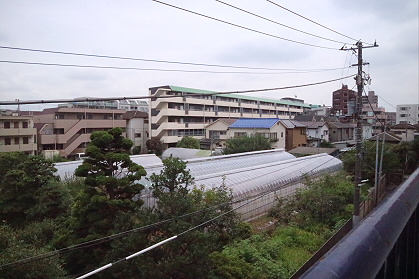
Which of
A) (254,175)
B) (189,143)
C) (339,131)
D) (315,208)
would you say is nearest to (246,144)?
(189,143)

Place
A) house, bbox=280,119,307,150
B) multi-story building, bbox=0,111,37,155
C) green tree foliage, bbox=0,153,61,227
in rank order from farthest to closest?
house, bbox=280,119,307,150, multi-story building, bbox=0,111,37,155, green tree foliage, bbox=0,153,61,227

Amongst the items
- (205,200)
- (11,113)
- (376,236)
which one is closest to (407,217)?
(376,236)

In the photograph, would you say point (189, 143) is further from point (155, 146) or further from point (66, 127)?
point (66, 127)

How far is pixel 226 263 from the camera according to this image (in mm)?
4723

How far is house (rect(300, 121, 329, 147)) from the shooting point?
25703 millimetres

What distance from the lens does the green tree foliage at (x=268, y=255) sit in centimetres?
459

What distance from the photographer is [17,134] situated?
15.7m

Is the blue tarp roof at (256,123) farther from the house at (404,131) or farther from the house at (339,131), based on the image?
the house at (404,131)

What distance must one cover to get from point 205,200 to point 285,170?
6.10 meters

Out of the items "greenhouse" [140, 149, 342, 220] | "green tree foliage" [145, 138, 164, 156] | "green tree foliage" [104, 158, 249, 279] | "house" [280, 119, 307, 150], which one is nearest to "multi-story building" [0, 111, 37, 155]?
"green tree foliage" [145, 138, 164, 156]

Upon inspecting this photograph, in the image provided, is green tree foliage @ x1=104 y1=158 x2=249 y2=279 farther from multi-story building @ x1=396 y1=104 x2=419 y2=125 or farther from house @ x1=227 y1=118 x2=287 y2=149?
multi-story building @ x1=396 y1=104 x2=419 y2=125

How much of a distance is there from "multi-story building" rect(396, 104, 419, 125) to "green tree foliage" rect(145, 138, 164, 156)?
78.7ft

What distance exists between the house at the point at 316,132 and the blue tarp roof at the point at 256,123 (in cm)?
463

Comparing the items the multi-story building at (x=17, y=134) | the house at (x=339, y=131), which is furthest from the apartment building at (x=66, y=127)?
the house at (x=339, y=131)
